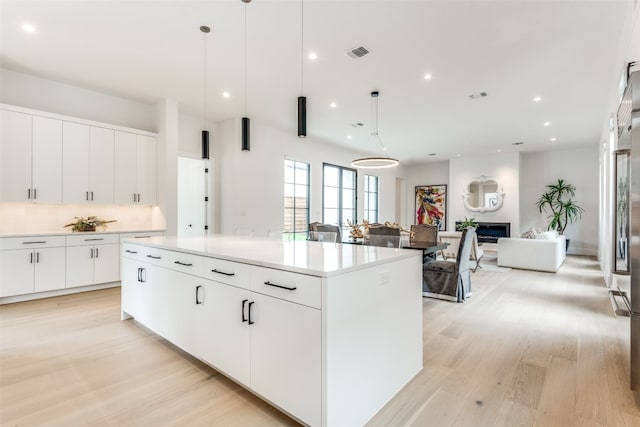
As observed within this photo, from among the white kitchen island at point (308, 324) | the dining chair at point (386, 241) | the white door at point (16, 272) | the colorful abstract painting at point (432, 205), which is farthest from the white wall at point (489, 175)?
the white door at point (16, 272)

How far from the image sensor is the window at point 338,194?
335 inches

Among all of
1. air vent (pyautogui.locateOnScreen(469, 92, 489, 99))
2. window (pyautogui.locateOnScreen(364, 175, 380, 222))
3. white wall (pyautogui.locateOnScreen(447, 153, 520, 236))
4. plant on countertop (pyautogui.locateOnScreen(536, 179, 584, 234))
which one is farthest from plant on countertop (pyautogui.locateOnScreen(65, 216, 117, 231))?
plant on countertop (pyautogui.locateOnScreen(536, 179, 584, 234))

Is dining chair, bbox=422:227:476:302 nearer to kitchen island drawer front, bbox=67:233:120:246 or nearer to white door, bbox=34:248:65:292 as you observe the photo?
kitchen island drawer front, bbox=67:233:120:246

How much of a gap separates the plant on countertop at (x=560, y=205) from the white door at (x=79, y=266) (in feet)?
34.4

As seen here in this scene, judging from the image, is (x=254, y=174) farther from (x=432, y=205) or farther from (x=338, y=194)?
(x=432, y=205)

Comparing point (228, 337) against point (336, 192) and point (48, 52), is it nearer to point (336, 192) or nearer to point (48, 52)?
point (48, 52)

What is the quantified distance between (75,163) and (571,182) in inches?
461

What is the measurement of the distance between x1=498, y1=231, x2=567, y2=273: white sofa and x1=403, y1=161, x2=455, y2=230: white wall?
4.90 m

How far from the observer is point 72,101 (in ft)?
15.4

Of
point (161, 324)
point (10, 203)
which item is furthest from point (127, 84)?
point (161, 324)

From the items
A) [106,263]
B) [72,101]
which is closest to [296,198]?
[106,263]

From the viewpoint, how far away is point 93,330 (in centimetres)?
308

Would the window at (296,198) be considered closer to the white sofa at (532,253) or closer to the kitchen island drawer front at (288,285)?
the white sofa at (532,253)

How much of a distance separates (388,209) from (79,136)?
8712mm
